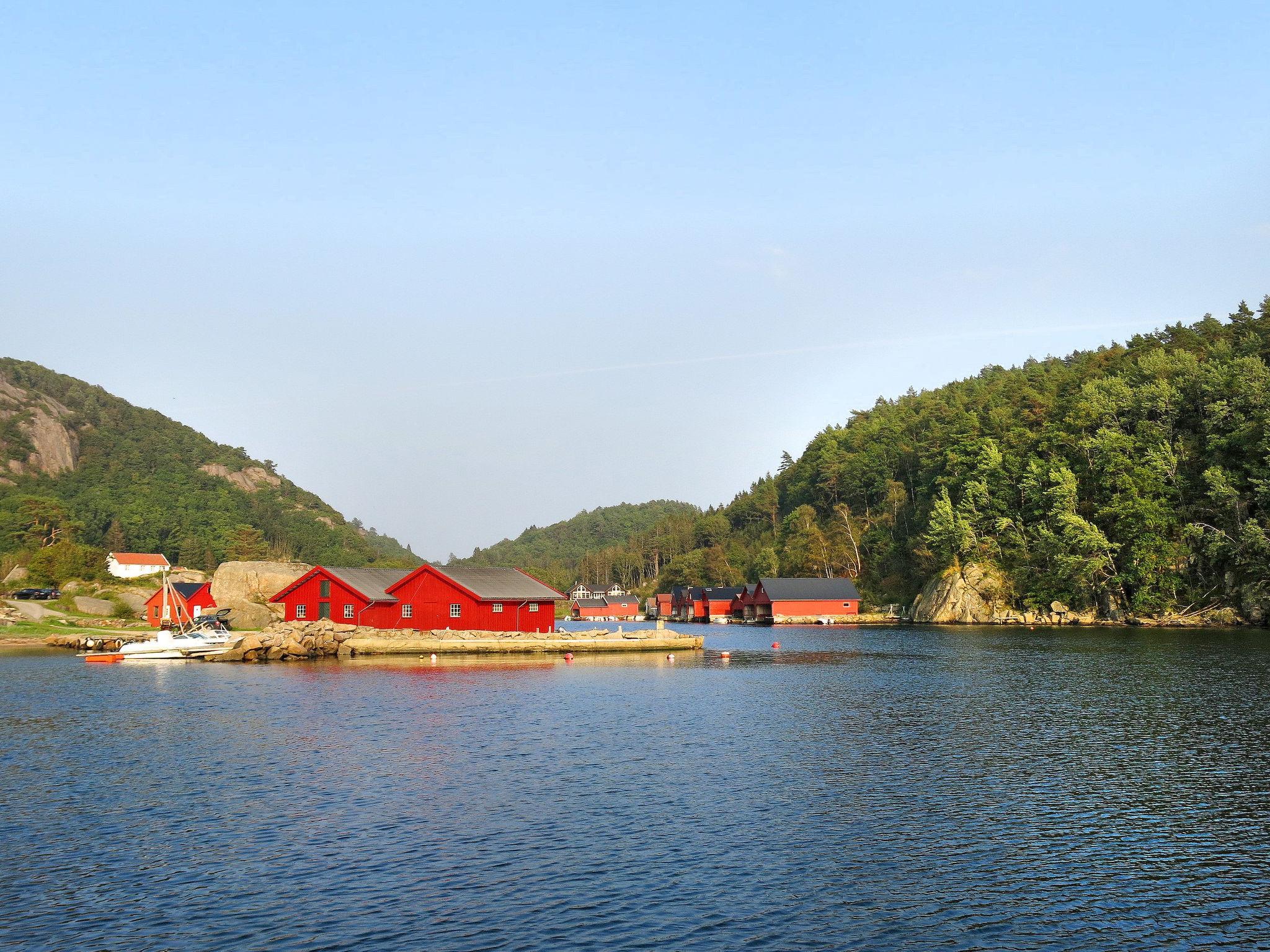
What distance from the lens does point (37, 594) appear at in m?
102

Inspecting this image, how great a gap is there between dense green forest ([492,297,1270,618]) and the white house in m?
118

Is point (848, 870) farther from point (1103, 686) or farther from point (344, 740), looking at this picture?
point (1103, 686)

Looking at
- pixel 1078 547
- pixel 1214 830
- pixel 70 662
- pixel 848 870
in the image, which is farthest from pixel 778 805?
pixel 1078 547

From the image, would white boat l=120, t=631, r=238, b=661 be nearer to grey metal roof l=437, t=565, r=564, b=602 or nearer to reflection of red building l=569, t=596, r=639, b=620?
grey metal roof l=437, t=565, r=564, b=602

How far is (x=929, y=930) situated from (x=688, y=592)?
16017cm

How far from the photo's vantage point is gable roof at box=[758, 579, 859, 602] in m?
134

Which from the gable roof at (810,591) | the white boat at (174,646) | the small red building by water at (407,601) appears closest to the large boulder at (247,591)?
the small red building by water at (407,601)

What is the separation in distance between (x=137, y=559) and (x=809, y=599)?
110 metres

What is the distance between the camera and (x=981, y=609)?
119m

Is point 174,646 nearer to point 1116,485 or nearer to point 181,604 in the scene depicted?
point 181,604

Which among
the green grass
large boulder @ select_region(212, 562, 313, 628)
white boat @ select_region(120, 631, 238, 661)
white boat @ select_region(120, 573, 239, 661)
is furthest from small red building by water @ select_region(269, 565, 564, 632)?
the green grass

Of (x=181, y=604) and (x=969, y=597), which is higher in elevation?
(x=181, y=604)

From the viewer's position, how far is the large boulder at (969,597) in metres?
119

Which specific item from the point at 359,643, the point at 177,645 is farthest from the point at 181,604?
the point at 359,643
